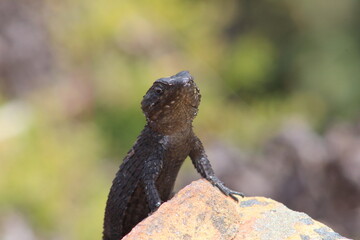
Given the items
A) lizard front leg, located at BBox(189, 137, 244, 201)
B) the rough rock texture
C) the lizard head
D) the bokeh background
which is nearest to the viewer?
the rough rock texture

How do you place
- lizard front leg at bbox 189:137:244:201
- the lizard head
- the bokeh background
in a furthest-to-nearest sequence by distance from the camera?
1. the bokeh background
2. lizard front leg at bbox 189:137:244:201
3. the lizard head

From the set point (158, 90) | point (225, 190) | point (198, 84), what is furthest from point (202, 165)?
point (198, 84)

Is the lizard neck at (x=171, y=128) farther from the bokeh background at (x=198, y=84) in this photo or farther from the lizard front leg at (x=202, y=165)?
the bokeh background at (x=198, y=84)

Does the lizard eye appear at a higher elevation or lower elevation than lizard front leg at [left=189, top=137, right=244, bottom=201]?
higher

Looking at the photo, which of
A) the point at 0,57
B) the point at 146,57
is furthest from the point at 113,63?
the point at 0,57

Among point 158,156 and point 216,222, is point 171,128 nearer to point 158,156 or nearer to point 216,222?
point 158,156

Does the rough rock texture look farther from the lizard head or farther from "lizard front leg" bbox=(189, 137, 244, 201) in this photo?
the lizard head

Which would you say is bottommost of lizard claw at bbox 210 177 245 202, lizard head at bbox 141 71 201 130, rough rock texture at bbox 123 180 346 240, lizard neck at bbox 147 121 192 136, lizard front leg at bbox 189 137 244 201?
rough rock texture at bbox 123 180 346 240

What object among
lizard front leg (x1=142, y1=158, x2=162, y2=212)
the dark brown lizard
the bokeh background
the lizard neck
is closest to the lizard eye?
the dark brown lizard
